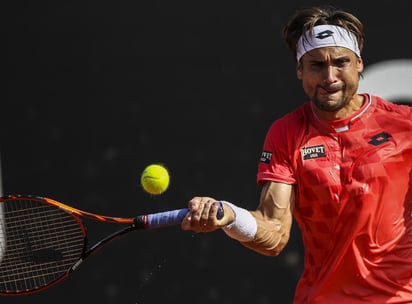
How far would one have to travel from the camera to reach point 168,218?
291 centimetres

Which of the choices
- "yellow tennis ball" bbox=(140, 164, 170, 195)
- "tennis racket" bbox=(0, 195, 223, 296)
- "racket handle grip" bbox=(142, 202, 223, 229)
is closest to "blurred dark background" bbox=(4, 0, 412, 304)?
"tennis racket" bbox=(0, 195, 223, 296)

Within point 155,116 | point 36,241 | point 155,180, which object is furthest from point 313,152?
point 155,116

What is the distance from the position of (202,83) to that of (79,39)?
0.68m

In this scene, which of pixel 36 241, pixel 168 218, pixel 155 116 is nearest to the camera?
pixel 168 218

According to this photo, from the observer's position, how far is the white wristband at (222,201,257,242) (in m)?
2.89

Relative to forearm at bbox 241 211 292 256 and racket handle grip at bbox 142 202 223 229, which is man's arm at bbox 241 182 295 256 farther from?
racket handle grip at bbox 142 202 223 229

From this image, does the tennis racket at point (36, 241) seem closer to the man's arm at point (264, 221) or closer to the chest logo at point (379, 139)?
the man's arm at point (264, 221)

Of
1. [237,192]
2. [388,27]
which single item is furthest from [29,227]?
[388,27]

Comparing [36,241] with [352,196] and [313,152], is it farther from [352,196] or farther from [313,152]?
[352,196]

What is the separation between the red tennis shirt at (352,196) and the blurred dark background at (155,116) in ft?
Result: 4.49

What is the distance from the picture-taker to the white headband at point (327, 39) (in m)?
3.16

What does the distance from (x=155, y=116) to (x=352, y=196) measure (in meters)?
1.77

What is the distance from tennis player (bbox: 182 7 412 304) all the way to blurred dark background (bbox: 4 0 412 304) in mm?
1330

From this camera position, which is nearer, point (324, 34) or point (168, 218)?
point (168, 218)
